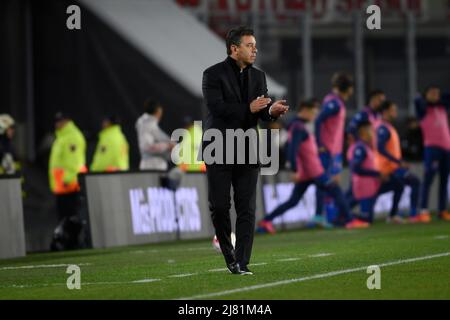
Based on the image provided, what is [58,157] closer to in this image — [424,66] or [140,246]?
[140,246]

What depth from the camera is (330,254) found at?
592 inches

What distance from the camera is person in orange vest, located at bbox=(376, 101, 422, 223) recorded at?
76.7ft

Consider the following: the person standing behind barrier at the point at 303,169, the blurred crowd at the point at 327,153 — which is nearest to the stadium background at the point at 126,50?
the blurred crowd at the point at 327,153

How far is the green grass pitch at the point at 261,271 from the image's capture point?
10.6 meters

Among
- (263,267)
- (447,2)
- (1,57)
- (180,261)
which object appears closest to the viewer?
(263,267)

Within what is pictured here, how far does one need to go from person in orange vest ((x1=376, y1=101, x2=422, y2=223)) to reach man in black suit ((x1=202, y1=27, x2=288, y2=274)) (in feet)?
37.1

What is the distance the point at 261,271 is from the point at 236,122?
1544 mm

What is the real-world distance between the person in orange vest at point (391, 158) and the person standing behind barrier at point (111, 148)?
4.68m

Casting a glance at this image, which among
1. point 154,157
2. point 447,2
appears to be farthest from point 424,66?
point 154,157

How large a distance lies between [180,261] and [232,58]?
3450 mm

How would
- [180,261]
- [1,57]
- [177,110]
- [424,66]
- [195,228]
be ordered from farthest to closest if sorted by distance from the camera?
[424,66]
[1,57]
[177,110]
[195,228]
[180,261]

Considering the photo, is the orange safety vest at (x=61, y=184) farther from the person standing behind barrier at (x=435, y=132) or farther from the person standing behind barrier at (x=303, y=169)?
the person standing behind barrier at (x=435, y=132)

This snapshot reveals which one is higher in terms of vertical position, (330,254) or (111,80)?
(111,80)
